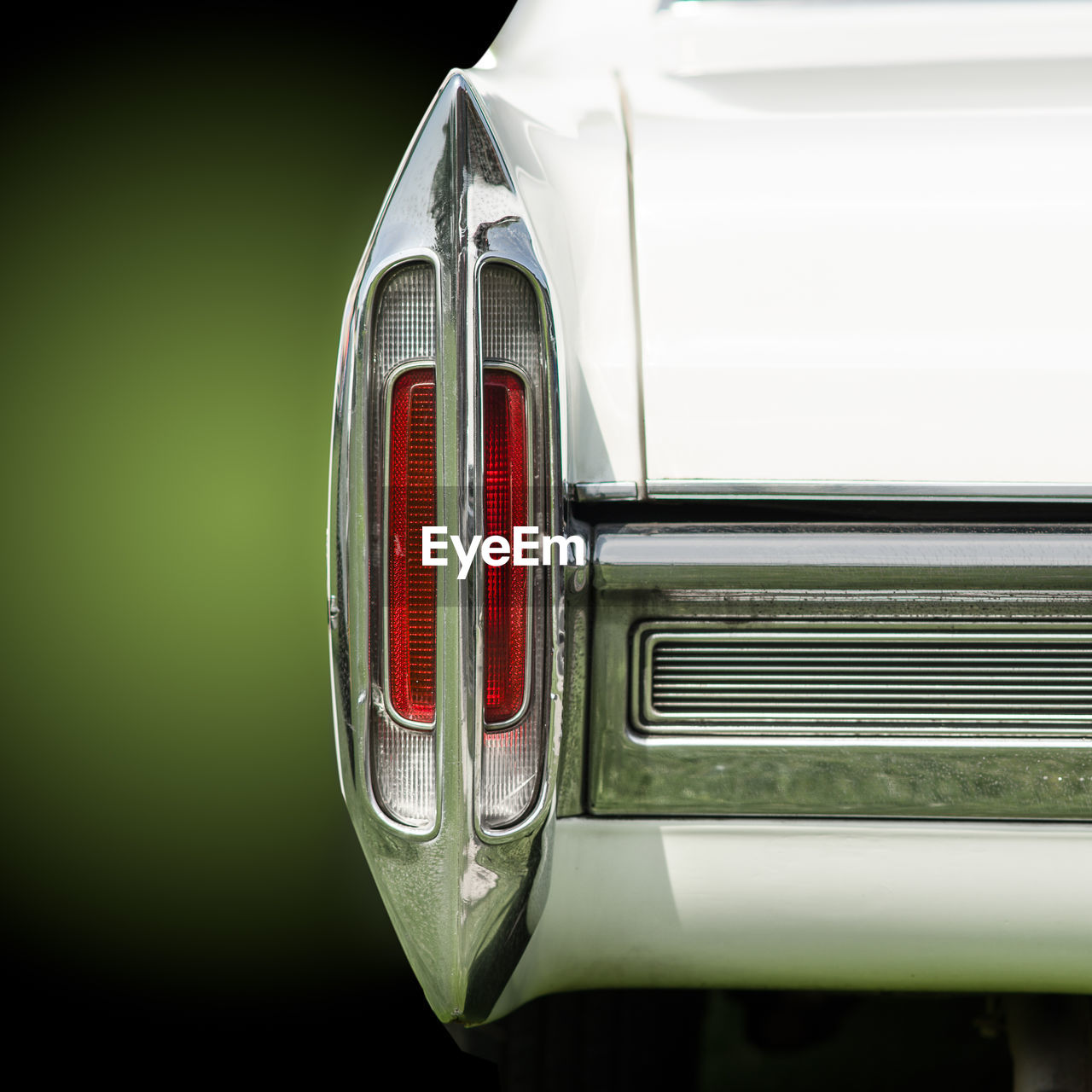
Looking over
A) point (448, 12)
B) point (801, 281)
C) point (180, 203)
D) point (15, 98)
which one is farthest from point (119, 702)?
point (448, 12)

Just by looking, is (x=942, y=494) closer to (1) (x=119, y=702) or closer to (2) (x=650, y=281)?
(2) (x=650, y=281)

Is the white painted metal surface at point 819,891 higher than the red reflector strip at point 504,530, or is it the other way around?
the red reflector strip at point 504,530

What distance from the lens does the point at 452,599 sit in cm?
127

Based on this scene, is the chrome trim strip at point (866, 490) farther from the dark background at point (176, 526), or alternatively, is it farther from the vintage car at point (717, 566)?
the dark background at point (176, 526)

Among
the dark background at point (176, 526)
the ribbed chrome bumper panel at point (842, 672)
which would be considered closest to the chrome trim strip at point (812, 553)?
the ribbed chrome bumper panel at point (842, 672)

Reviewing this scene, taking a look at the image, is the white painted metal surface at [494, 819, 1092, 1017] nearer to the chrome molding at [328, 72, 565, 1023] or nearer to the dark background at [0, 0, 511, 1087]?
the chrome molding at [328, 72, 565, 1023]

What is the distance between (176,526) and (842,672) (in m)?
0.87

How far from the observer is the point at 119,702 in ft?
5.25

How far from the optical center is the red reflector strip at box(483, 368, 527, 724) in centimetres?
129

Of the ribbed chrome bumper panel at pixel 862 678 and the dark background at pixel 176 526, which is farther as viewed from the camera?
the dark background at pixel 176 526

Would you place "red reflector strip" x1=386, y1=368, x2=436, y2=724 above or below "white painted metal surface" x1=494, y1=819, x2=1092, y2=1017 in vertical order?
above

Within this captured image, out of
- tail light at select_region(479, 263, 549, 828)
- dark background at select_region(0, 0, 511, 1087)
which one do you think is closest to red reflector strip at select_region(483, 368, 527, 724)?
tail light at select_region(479, 263, 549, 828)

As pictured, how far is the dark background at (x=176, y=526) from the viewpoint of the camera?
1574 millimetres

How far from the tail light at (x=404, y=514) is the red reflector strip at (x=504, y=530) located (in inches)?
2.5
